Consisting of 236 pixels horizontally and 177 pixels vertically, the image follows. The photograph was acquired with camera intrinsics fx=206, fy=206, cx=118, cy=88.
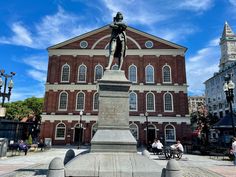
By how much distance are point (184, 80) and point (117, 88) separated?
2600 cm

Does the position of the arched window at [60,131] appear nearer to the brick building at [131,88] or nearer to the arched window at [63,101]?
the brick building at [131,88]

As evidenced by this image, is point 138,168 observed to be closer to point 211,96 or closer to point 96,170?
point 96,170

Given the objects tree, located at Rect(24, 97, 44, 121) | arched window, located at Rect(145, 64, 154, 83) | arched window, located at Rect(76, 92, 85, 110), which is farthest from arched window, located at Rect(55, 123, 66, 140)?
tree, located at Rect(24, 97, 44, 121)

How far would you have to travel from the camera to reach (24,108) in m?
52.4

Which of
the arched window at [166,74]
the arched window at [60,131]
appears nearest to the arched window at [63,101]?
the arched window at [60,131]

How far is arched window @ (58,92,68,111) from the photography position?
3084 centimetres

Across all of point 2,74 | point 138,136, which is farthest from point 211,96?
point 2,74

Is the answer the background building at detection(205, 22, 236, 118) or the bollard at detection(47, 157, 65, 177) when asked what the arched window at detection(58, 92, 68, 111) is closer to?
the bollard at detection(47, 157, 65, 177)

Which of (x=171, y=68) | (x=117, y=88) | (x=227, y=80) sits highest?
(x=171, y=68)

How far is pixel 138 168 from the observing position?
5930 millimetres

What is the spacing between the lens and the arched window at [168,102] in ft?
100

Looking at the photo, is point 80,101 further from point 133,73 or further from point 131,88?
point 133,73

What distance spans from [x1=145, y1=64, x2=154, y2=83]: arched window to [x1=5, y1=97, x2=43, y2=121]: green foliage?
3477cm

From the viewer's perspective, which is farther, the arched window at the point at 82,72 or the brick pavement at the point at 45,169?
the arched window at the point at 82,72
